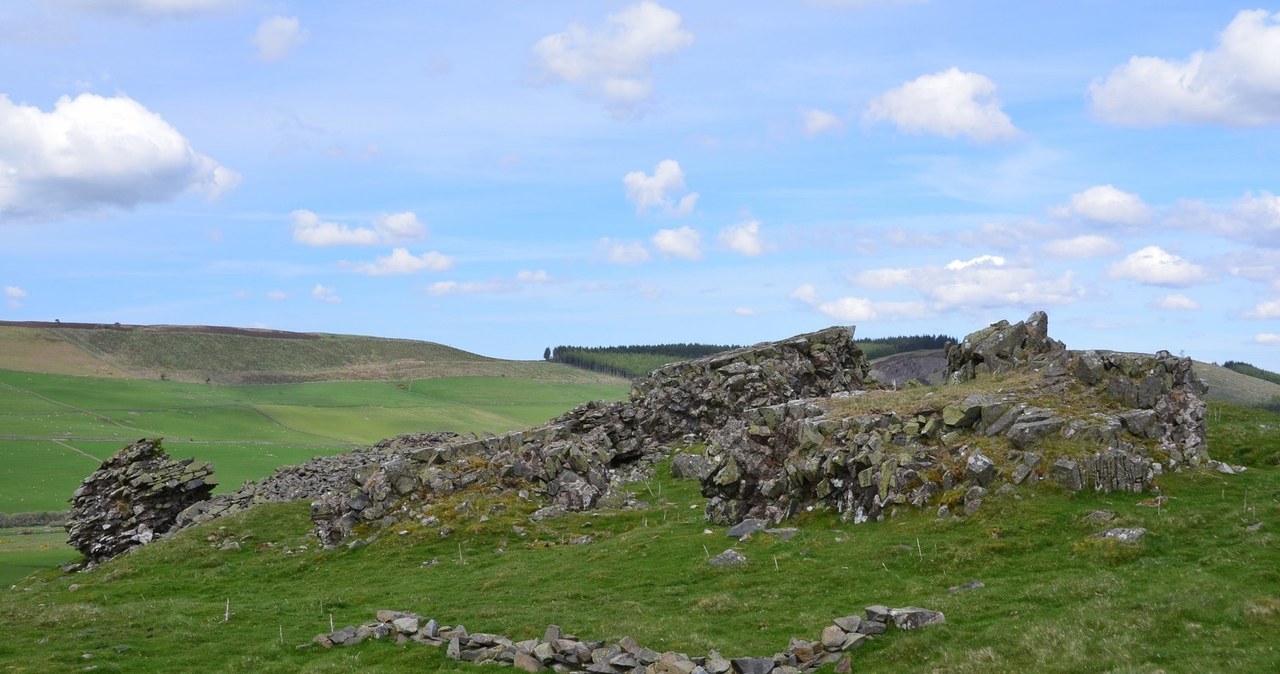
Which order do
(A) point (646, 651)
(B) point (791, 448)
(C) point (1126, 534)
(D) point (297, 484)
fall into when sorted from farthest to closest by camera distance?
(D) point (297, 484)
(B) point (791, 448)
(C) point (1126, 534)
(A) point (646, 651)

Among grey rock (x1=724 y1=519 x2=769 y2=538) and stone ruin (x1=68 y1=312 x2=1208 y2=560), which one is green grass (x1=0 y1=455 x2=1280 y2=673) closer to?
grey rock (x1=724 y1=519 x2=769 y2=538)

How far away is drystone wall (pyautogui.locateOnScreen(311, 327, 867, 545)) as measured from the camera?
2479 inches

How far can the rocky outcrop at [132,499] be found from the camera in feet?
252

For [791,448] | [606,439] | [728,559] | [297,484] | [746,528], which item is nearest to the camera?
[728,559]

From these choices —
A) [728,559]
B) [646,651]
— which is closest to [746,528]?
[728,559]

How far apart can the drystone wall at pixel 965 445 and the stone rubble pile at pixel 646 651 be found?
551 inches

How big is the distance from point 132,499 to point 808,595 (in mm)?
65552

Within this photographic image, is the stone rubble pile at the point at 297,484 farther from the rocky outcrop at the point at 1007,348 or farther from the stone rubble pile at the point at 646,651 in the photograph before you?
the rocky outcrop at the point at 1007,348

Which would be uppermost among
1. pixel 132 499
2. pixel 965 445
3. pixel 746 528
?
pixel 965 445

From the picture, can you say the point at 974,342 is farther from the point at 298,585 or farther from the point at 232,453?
the point at 232,453

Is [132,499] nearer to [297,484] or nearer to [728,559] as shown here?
[297,484]

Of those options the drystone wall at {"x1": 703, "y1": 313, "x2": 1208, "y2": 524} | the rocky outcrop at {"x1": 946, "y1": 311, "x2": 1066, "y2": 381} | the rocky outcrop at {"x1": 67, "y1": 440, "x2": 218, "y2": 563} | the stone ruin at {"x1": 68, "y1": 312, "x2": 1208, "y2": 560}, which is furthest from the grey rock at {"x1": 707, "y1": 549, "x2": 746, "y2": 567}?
the rocky outcrop at {"x1": 67, "y1": 440, "x2": 218, "y2": 563}

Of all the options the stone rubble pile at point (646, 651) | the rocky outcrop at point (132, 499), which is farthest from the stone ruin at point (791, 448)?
the stone rubble pile at point (646, 651)

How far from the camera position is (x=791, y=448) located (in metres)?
53.8
